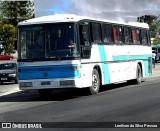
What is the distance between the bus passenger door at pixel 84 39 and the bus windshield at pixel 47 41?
44 centimetres

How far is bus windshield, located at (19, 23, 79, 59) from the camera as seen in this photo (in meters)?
16.9

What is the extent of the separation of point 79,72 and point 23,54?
7.27 ft

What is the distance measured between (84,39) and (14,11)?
91.5 metres

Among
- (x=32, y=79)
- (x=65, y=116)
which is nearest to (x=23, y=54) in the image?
(x=32, y=79)

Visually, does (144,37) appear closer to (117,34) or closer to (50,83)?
(117,34)

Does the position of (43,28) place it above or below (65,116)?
above

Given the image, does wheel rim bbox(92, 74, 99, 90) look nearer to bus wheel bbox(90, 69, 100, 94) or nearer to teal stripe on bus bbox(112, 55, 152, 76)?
bus wheel bbox(90, 69, 100, 94)

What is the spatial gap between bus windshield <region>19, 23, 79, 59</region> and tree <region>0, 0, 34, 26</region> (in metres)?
85.7

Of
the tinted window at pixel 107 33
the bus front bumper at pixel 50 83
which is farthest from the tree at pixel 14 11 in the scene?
the bus front bumper at pixel 50 83

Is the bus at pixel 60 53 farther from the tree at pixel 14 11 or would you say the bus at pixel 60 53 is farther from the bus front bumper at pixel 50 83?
the tree at pixel 14 11

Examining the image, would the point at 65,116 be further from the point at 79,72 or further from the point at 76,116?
the point at 79,72

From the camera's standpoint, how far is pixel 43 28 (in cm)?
1741

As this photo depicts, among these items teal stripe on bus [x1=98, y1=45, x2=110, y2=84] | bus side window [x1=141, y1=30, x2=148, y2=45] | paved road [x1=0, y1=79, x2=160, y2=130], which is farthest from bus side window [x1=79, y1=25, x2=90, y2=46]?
bus side window [x1=141, y1=30, x2=148, y2=45]

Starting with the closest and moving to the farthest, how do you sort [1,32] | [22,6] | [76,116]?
[76,116] → [1,32] → [22,6]
